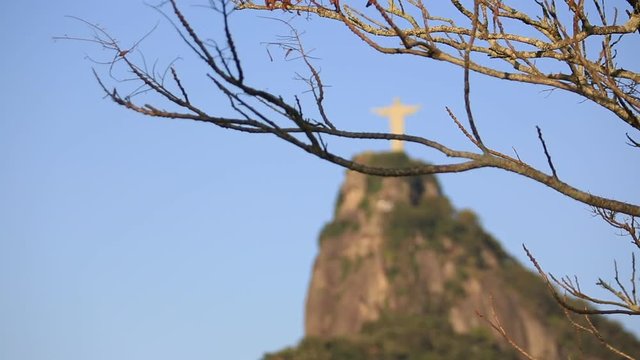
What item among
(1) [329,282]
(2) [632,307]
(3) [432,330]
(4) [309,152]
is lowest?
(2) [632,307]

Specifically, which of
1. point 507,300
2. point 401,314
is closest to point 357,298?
point 401,314

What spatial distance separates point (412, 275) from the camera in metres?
101

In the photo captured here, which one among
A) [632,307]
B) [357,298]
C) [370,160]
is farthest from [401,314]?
[632,307]

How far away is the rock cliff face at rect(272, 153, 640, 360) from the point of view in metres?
97.5

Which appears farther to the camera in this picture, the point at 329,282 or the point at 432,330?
the point at 329,282

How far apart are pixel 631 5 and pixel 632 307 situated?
1.14 metres

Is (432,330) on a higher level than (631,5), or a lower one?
higher

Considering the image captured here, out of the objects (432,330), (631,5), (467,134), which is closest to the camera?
(467,134)

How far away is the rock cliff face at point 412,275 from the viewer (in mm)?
97500

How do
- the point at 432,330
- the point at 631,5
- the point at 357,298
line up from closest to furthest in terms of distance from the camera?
the point at 631,5 → the point at 432,330 → the point at 357,298

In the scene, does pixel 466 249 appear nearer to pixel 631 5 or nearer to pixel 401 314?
pixel 401 314

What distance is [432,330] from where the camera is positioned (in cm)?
9188

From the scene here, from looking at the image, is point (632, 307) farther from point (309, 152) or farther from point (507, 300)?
point (507, 300)

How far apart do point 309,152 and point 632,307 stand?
1.48m
